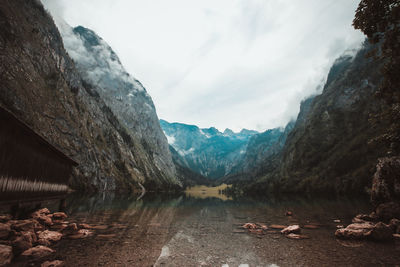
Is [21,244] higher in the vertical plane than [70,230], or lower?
higher

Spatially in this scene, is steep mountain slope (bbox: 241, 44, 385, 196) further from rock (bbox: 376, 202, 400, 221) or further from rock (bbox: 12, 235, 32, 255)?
rock (bbox: 12, 235, 32, 255)

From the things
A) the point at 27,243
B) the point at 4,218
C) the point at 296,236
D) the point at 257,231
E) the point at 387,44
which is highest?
the point at 387,44

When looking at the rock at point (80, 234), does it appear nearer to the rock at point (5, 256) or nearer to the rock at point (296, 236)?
the rock at point (5, 256)

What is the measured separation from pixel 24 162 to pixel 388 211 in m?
38.5

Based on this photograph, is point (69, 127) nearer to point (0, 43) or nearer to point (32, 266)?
point (0, 43)

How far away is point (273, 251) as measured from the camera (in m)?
14.7

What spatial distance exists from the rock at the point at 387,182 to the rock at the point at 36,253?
118 ft

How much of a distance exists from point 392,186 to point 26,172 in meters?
40.9

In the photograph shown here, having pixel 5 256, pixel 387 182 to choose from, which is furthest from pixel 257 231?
pixel 5 256

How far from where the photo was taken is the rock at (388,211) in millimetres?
24125

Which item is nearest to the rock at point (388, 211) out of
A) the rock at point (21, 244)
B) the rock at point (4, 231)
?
the rock at point (21, 244)

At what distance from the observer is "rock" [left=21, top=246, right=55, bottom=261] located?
38.3 feet

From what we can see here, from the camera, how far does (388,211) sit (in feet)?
80.5

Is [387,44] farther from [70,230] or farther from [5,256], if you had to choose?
[70,230]
